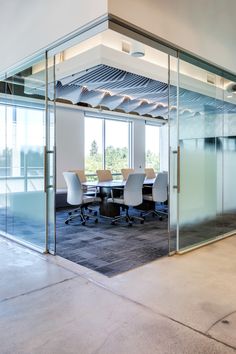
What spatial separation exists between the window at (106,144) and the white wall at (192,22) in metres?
5.77

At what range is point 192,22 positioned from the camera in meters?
3.82

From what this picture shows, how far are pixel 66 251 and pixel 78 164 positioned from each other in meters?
5.31

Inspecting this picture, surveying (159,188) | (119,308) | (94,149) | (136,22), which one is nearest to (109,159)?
(94,149)

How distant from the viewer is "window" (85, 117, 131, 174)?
979 cm

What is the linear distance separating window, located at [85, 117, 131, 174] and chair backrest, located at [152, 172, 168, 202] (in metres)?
3.81

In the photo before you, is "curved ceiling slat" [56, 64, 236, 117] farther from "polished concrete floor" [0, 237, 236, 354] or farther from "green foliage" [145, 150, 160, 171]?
"green foliage" [145, 150, 160, 171]

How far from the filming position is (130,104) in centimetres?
846

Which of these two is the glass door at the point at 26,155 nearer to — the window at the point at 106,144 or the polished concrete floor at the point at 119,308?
the polished concrete floor at the point at 119,308

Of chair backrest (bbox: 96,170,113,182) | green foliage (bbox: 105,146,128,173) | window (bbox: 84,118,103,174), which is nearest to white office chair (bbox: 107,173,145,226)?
chair backrest (bbox: 96,170,113,182)

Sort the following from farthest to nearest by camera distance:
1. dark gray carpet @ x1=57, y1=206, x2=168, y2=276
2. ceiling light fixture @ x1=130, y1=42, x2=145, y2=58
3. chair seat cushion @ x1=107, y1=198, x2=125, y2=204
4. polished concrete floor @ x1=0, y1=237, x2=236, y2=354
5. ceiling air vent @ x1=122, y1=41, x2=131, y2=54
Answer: chair seat cushion @ x1=107, y1=198, x2=125, y2=204, ceiling air vent @ x1=122, y1=41, x2=131, y2=54, ceiling light fixture @ x1=130, y1=42, x2=145, y2=58, dark gray carpet @ x1=57, y1=206, x2=168, y2=276, polished concrete floor @ x1=0, y1=237, x2=236, y2=354

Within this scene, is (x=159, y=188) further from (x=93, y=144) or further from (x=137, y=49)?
(x=93, y=144)

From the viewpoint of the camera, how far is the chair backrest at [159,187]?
636cm

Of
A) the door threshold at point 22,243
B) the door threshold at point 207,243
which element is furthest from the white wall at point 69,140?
the door threshold at point 207,243

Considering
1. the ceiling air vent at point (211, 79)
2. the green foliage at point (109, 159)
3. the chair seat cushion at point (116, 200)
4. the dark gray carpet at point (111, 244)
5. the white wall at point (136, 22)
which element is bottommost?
the dark gray carpet at point (111, 244)
